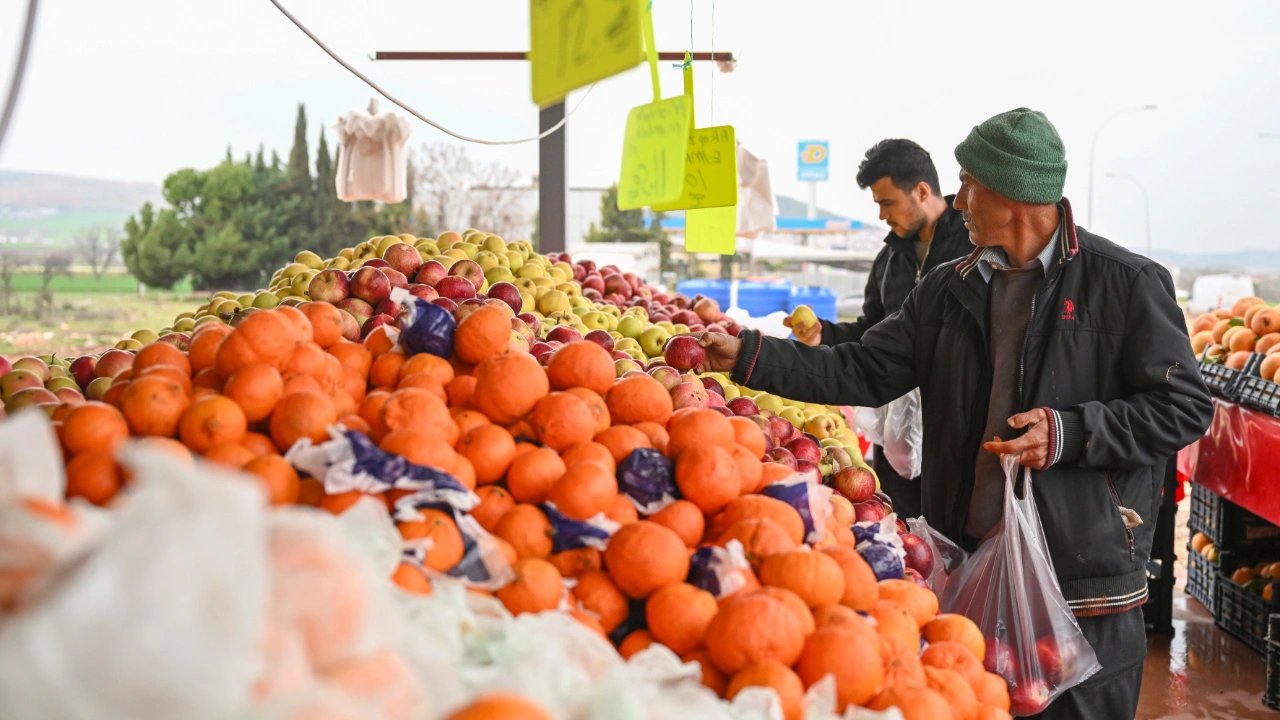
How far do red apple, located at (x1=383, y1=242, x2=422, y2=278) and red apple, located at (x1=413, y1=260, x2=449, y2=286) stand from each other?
2.1 inches

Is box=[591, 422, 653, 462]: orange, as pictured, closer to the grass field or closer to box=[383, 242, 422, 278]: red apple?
box=[383, 242, 422, 278]: red apple

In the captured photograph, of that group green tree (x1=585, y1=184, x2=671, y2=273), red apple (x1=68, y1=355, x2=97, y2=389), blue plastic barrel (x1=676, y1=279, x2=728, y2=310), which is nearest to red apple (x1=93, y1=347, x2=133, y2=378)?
red apple (x1=68, y1=355, x2=97, y2=389)

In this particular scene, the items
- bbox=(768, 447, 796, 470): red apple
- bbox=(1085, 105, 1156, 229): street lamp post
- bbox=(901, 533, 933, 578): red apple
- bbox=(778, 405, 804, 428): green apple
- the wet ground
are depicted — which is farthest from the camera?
bbox=(1085, 105, 1156, 229): street lamp post

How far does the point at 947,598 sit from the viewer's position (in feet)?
7.86

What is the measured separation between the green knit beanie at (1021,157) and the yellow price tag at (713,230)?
100 centimetres

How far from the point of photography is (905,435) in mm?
4086

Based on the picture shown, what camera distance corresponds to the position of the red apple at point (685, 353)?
2.63m

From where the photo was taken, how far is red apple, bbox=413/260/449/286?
275cm

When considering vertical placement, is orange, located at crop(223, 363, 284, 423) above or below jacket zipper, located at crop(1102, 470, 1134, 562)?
above

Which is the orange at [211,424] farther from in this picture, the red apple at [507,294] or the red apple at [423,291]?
the red apple at [507,294]

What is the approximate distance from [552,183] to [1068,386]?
3429 millimetres

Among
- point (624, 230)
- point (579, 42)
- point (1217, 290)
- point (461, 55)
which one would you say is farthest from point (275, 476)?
point (624, 230)

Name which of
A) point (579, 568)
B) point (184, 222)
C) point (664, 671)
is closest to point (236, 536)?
point (664, 671)

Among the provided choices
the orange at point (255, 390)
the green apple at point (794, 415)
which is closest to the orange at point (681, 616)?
the orange at point (255, 390)
